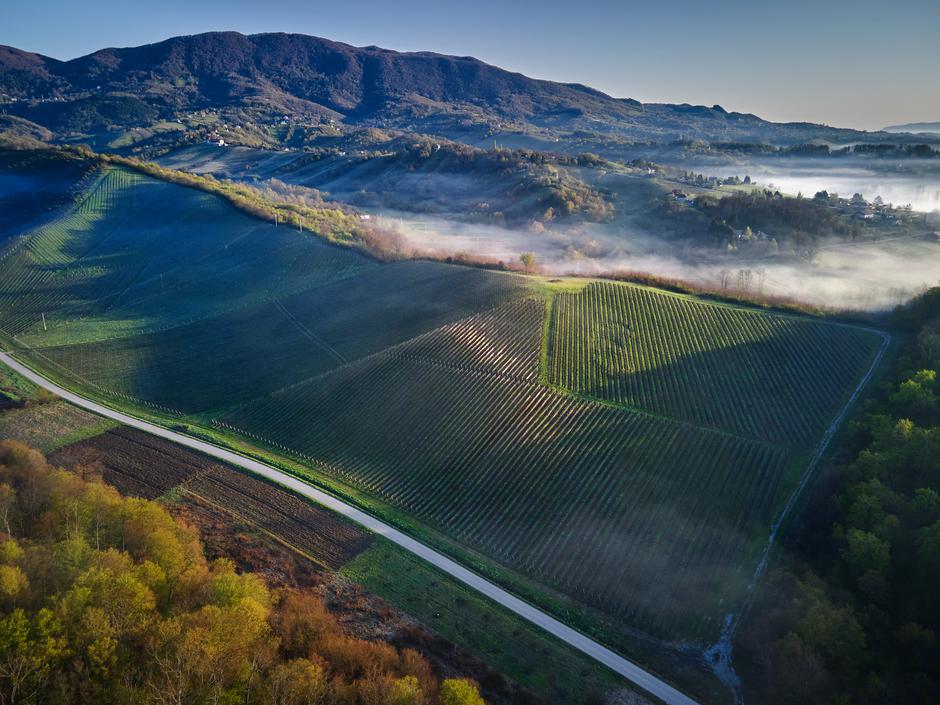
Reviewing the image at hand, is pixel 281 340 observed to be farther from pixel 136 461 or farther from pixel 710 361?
pixel 710 361

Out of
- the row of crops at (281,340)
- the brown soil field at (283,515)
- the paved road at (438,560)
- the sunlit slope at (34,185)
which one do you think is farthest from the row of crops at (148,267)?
the brown soil field at (283,515)

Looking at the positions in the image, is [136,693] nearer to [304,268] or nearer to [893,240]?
[304,268]

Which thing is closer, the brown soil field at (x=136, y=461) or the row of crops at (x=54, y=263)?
the brown soil field at (x=136, y=461)

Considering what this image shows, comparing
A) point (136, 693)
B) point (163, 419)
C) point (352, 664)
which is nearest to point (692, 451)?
point (352, 664)

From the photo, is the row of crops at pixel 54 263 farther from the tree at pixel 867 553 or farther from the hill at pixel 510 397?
the tree at pixel 867 553

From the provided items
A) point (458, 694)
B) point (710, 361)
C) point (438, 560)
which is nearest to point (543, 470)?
point (438, 560)

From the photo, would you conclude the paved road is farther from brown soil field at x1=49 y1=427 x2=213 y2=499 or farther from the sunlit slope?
the sunlit slope
